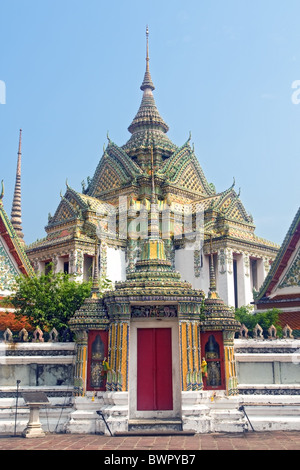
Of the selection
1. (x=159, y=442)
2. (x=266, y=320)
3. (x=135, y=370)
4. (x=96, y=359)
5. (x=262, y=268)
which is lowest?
(x=159, y=442)

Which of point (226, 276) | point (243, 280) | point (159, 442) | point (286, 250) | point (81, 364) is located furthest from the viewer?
point (243, 280)

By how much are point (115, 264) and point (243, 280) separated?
6.58 metres

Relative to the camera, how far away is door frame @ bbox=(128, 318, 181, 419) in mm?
11859

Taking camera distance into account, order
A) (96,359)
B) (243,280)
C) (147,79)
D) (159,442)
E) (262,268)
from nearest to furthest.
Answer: (159,442) → (96,359) → (243,280) → (262,268) → (147,79)

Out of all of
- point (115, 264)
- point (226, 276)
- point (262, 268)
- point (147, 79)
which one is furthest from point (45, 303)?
point (147, 79)

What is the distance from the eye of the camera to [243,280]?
26.7 meters

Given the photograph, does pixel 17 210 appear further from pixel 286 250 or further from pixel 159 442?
pixel 159 442

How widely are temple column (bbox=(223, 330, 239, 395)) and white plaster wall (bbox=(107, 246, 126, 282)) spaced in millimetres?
14530

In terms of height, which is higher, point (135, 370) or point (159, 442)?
point (135, 370)

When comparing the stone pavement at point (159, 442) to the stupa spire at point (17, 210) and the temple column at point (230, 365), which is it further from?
the stupa spire at point (17, 210)

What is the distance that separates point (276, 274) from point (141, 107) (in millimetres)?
21588

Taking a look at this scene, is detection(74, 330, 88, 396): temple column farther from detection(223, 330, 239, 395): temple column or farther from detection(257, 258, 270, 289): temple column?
detection(257, 258, 270, 289): temple column
